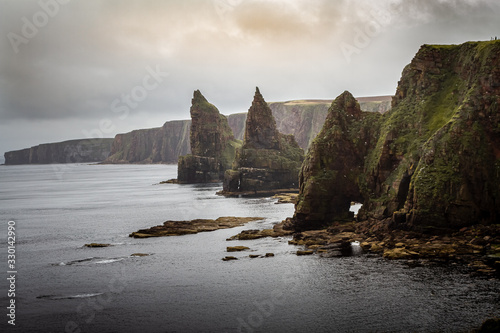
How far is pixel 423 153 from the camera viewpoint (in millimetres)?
78688

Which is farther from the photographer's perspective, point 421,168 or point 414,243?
point 421,168

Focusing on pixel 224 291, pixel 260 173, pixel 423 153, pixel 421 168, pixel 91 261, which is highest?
pixel 423 153

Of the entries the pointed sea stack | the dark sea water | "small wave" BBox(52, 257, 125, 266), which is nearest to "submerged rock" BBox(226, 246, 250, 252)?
the dark sea water

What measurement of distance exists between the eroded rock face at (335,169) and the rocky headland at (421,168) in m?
0.21

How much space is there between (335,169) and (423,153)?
67.9 feet

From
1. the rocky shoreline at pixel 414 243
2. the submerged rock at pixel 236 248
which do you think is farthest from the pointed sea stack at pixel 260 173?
the submerged rock at pixel 236 248

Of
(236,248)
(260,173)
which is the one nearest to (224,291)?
(236,248)

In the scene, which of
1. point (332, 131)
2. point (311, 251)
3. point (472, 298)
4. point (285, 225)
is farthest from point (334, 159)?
point (472, 298)

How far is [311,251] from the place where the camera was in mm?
73500

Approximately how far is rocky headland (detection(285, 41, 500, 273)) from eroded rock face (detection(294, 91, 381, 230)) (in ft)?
0.70

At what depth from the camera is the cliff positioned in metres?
72.8

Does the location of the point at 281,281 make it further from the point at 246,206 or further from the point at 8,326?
the point at 246,206

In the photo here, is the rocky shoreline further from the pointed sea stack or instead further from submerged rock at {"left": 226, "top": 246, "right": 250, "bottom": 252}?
the pointed sea stack

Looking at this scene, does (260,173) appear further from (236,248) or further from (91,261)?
(91,261)
